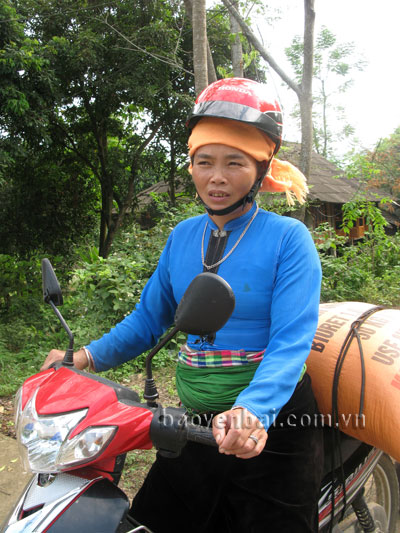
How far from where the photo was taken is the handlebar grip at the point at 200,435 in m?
1.13

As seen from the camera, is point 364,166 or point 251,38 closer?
point 251,38

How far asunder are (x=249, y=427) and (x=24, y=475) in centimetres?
260

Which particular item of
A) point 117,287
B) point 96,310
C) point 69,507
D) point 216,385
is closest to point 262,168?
point 216,385

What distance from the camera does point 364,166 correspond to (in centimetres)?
802

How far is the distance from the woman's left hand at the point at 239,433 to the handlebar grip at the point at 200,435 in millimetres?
55

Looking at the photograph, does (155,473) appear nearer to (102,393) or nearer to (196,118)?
(102,393)

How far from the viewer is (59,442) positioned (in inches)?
42.6

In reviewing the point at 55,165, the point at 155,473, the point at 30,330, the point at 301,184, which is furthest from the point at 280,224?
the point at 55,165

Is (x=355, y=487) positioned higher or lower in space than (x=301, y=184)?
lower

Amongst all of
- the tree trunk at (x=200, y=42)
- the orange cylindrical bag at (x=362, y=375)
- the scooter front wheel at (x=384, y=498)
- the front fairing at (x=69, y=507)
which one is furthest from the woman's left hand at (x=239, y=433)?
the tree trunk at (x=200, y=42)

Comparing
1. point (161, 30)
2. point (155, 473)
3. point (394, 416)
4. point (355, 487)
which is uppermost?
point (161, 30)

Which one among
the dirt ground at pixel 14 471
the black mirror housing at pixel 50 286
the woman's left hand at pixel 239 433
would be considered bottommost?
the dirt ground at pixel 14 471

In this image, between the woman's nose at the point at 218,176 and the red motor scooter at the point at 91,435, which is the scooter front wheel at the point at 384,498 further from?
the woman's nose at the point at 218,176

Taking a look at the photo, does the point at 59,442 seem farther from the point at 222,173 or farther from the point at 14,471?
the point at 14,471
